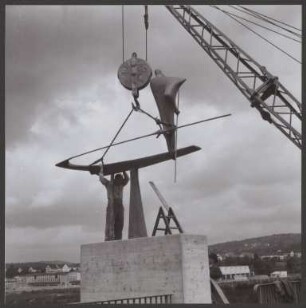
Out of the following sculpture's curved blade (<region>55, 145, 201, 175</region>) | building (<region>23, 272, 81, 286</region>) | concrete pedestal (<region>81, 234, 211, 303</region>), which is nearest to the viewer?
concrete pedestal (<region>81, 234, 211, 303</region>)

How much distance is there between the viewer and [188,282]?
11469 mm

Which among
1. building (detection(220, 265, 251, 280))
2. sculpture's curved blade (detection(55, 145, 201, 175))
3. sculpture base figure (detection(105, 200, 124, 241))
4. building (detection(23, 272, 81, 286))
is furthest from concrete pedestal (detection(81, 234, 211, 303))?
building (detection(220, 265, 251, 280))

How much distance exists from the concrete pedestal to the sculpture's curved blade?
2.13m

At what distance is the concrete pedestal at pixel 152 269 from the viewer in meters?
11.5

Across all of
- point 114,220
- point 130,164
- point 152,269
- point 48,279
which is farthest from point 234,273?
point 152,269

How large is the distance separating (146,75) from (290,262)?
58602 millimetres

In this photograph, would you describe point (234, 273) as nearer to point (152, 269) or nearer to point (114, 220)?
point (114, 220)

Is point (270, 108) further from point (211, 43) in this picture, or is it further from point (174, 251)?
point (174, 251)

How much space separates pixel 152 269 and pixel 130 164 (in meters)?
3.16

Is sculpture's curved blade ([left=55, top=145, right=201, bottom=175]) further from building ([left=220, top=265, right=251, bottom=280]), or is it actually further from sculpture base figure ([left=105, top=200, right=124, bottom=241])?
building ([left=220, top=265, right=251, bottom=280])

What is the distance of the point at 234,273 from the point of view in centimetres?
8288

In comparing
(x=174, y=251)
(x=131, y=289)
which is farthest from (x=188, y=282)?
(x=131, y=289)

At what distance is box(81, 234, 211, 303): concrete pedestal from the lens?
11523 mm

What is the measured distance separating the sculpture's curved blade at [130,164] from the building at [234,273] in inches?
2736
